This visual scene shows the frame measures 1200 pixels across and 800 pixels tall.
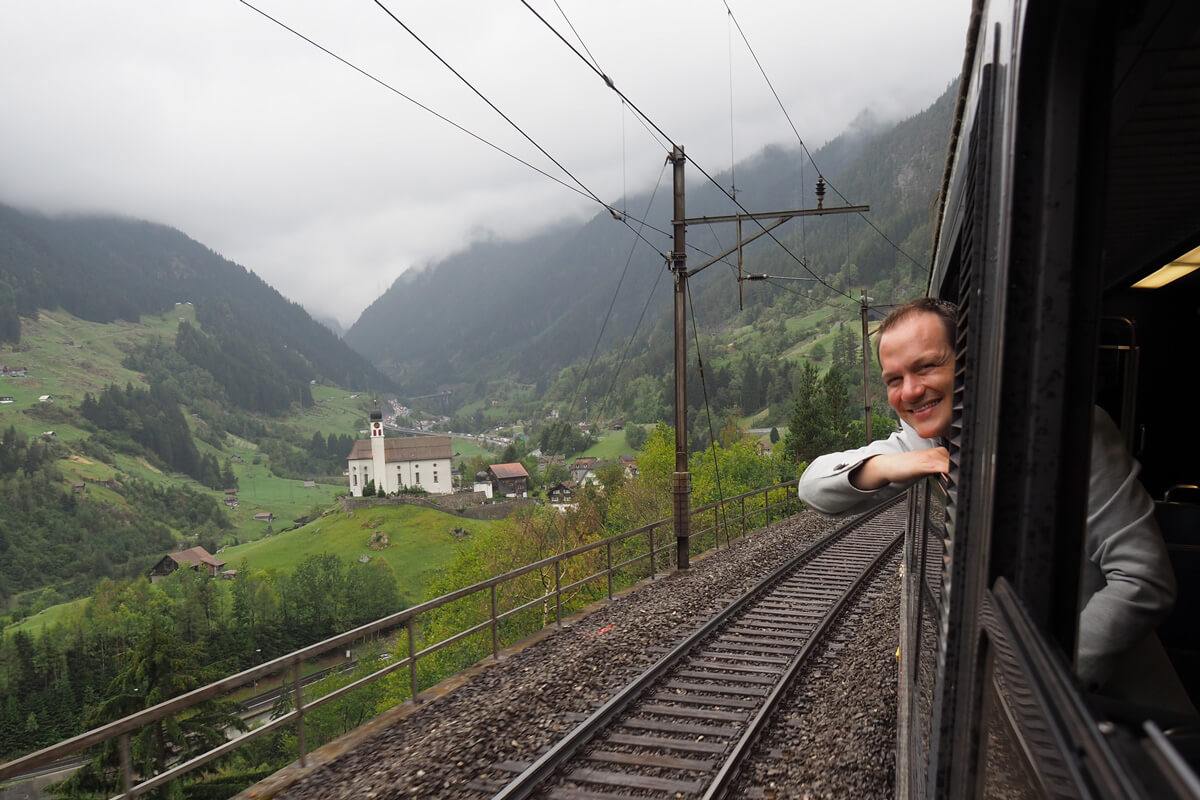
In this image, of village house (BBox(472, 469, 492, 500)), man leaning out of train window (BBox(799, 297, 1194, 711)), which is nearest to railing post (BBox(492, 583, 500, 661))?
man leaning out of train window (BBox(799, 297, 1194, 711))

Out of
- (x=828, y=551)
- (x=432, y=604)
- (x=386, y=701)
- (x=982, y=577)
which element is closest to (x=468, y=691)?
(x=432, y=604)

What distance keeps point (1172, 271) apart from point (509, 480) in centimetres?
13694

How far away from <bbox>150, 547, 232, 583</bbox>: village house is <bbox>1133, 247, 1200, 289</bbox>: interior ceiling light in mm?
107314

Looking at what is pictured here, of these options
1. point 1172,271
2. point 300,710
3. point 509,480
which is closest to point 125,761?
point 300,710

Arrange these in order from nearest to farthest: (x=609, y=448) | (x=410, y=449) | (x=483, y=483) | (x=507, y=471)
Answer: (x=609, y=448) → (x=483, y=483) → (x=507, y=471) → (x=410, y=449)

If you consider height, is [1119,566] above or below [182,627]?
above

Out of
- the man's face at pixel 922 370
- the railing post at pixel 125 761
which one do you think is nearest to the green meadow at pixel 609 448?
the railing post at pixel 125 761

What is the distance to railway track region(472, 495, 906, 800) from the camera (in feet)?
21.2

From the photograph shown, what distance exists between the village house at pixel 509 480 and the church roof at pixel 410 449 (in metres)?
10.3

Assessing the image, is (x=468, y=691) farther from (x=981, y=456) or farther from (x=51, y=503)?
(x=51, y=503)

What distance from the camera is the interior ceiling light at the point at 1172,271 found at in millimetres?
3504

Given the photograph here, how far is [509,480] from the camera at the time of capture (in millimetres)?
138750

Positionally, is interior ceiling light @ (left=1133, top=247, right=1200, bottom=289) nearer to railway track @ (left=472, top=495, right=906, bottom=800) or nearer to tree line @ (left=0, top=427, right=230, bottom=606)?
railway track @ (left=472, top=495, right=906, bottom=800)

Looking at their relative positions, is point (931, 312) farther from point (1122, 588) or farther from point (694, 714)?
point (694, 714)
